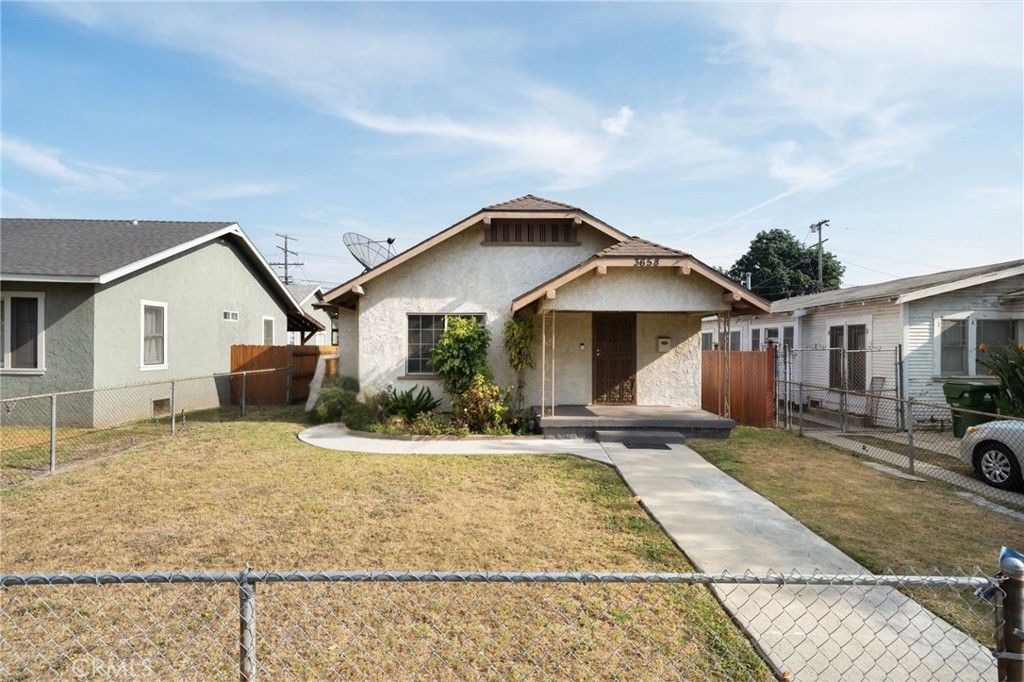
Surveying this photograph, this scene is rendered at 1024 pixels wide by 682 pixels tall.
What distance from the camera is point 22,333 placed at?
12.0 meters

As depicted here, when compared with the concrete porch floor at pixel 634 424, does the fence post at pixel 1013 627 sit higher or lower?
higher

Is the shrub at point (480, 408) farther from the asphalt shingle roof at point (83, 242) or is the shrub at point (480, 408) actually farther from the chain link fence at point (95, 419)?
the asphalt shingle roof at point (83, 242)

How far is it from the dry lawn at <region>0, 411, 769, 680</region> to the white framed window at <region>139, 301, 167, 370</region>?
6.20m

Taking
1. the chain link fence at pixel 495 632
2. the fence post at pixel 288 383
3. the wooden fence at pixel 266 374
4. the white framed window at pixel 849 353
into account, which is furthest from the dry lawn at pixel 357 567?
the white framed window at pixel 849 353

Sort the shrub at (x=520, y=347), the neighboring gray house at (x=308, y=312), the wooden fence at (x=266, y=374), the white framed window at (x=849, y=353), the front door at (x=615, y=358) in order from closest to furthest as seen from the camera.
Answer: the shrub at (x=520, y=347) → the front door at (x=615, y=358) → the white framed window at (x=849, y=353) → the wooden fence at (x=266, y=374) → the neighboring gray house at (x=308, y=312)

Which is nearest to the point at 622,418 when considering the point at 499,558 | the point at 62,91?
the point at 499,558

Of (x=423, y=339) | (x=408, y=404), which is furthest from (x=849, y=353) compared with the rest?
(x=408, y=404)

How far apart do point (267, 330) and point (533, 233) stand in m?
12.6

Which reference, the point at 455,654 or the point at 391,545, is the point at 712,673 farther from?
the point at 391,545

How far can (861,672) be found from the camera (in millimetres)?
3180

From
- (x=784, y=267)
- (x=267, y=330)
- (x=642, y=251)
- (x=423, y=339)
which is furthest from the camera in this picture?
(x=784, y=267)

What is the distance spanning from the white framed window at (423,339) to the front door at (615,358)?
314cm

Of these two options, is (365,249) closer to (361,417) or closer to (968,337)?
(361,417)

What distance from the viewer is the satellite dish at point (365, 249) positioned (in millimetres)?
15984
